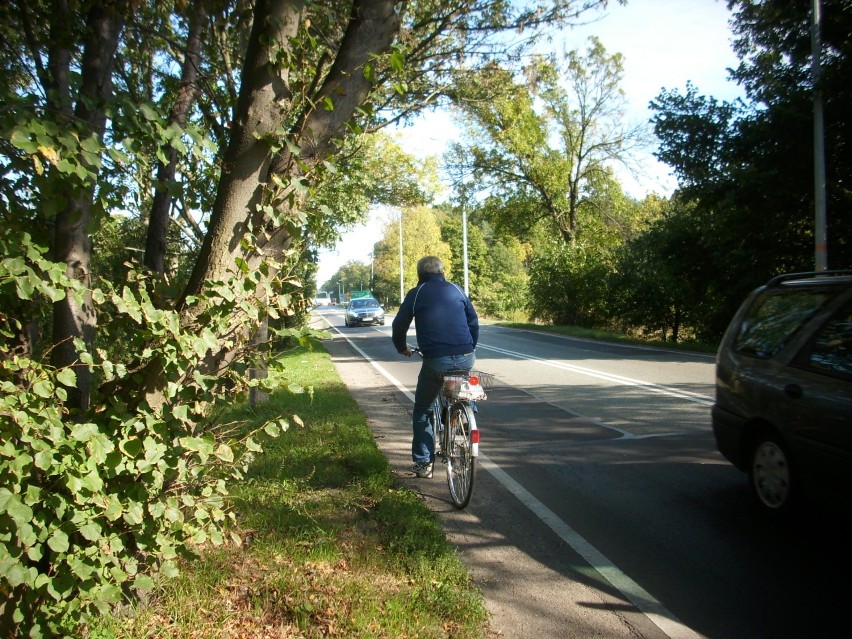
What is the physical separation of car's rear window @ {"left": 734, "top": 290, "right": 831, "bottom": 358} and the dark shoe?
2.72 m

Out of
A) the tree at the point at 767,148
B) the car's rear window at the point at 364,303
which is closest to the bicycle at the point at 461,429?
the tree at the point at 767,148

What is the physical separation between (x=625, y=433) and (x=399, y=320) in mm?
3487

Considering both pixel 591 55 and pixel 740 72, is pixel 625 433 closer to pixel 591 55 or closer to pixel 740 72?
pixel 740 72

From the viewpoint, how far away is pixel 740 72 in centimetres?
1803

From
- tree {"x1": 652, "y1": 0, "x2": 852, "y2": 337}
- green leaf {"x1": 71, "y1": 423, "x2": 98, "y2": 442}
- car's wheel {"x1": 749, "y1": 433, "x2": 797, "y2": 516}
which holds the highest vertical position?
tree {"x1": 652, "y1": 0, "x2": 852, "y2": 337}

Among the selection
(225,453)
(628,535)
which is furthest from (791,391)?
(225,453)

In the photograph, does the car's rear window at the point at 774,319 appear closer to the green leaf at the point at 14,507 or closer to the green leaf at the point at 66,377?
the green leaf at the point at 66,377

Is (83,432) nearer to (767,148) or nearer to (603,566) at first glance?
(603,566)

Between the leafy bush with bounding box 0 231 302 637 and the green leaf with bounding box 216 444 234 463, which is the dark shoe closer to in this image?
the leafy bush with bounding box 0 231 302 637

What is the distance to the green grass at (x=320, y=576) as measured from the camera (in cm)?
332

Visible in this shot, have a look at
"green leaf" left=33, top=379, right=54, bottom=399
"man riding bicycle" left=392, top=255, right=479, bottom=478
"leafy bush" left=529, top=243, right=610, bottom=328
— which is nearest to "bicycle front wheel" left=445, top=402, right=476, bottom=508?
"man riding bicycle" left=392, top=255, right=479, bottom=478

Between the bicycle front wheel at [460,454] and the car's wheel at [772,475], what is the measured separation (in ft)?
6.85

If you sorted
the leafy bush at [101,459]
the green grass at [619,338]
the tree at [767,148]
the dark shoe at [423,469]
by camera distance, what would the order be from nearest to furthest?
the leafy bush at [101,459], the dark shoe at [423,469], the tree at [767,148], the green grass at [619,338]

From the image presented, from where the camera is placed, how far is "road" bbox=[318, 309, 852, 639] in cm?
355
